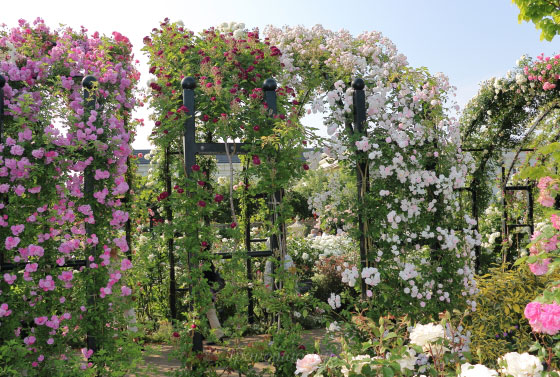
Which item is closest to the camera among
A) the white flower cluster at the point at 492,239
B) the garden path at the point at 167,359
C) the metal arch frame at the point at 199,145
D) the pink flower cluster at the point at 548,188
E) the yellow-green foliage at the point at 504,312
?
the pink flower cluster at the point at 548,188

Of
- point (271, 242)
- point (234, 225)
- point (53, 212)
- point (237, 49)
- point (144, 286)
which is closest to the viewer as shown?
point (53, 212)

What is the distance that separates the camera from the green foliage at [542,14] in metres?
4.75

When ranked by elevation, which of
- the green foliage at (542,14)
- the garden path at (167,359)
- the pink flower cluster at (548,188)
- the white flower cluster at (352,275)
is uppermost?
the green foliage at (542,14)

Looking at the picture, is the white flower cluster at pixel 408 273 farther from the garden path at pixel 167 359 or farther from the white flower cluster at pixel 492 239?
the white flower cluster at pixel 492 239

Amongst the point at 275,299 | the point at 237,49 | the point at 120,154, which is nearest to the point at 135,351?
the point at 275,299

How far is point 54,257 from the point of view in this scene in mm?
3836

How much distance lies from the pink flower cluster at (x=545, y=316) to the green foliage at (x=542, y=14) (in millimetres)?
3180

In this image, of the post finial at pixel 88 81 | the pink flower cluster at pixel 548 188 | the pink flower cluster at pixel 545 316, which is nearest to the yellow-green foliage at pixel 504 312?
the pink flower cluster at pixel 548 188

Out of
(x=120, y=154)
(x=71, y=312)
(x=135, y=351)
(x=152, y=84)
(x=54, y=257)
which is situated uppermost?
(x=152, y=84)

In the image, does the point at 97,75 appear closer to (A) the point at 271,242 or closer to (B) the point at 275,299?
(A) the point at 271,242

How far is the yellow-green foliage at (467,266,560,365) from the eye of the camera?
14.1 ft

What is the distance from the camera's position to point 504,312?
4.56m

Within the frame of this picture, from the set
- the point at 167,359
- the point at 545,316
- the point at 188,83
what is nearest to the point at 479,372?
the point at 545,316

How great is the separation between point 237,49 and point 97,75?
1260 mm
